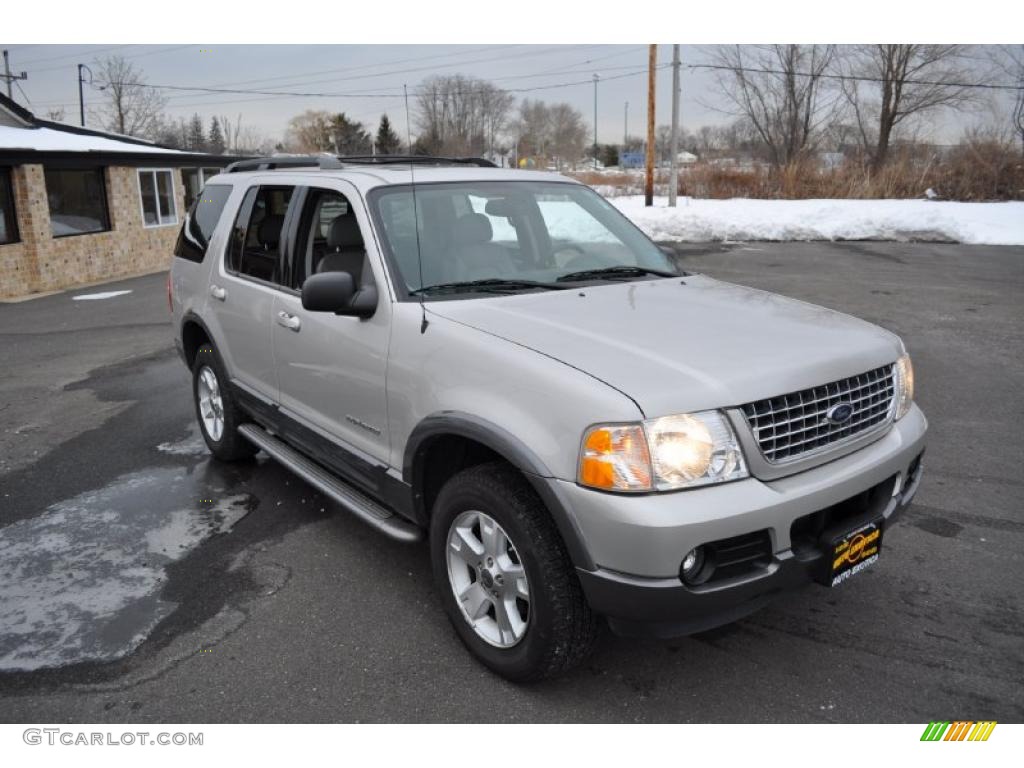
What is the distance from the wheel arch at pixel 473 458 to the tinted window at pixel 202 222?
108 inches

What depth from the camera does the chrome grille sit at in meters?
2.61

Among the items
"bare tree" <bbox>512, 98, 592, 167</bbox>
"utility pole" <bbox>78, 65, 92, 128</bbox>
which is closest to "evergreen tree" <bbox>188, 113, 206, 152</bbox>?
"utility pole" <bbox>78, 65, 92, 128</bbox>

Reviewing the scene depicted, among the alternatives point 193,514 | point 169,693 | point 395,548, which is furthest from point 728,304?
point 193,514

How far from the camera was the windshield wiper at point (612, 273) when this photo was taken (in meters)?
3.75

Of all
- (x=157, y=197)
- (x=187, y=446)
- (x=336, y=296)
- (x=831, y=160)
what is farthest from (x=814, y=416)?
(x=831, y=160)

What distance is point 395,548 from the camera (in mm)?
4145

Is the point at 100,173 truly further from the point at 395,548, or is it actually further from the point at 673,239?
the point at 395,548

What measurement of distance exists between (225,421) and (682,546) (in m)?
3.58

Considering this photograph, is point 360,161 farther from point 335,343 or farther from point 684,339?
point 684,339

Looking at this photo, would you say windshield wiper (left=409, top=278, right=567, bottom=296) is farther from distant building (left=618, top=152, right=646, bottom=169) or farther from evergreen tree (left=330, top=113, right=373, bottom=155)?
distant building (left=618, top=152, right=646, bottom=169)

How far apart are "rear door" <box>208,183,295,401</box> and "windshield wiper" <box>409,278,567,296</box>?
119 cm

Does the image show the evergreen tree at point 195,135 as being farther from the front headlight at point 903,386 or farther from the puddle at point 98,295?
the front headlight at point 903,386

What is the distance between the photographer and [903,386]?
10.5 feet

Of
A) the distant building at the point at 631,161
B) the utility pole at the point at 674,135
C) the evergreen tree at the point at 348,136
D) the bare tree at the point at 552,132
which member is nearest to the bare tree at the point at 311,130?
the evergreen tree at the point at 348,136
